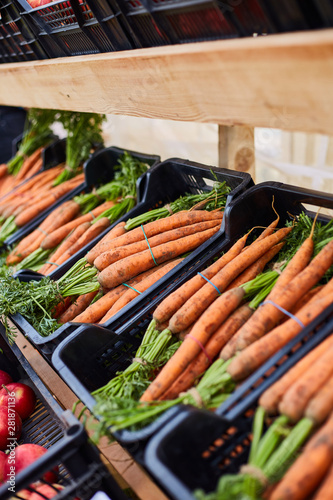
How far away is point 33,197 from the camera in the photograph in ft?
11.1

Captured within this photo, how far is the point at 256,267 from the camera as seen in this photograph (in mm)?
1718

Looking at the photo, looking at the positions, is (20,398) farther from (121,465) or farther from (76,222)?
(76,222)

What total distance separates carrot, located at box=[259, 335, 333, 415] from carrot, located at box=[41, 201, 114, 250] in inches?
75.5

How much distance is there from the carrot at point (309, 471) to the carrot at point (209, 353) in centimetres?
50

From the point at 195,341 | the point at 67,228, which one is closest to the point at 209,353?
the point at 195,341

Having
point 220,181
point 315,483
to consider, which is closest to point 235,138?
point 220,181

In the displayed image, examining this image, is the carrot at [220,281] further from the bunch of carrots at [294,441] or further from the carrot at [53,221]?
the carrot at [53,221]

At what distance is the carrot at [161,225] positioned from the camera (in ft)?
6.84

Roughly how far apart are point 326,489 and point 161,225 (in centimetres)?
145

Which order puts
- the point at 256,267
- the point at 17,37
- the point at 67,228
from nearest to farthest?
1. the point at 256,267
2. the point at 17,37
3. the point at 67,228

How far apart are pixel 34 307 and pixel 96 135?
189 cm

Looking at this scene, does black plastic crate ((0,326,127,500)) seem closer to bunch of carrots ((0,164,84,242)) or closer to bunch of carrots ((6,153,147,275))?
bunch of carrots ((6,153,147,275))

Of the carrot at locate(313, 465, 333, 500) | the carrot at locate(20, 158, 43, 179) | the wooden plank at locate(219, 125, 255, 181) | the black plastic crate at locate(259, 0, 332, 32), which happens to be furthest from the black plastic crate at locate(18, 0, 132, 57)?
the carrot at locate(20, 158, 43, 179)

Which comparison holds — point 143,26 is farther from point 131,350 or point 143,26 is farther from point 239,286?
point 131,350
